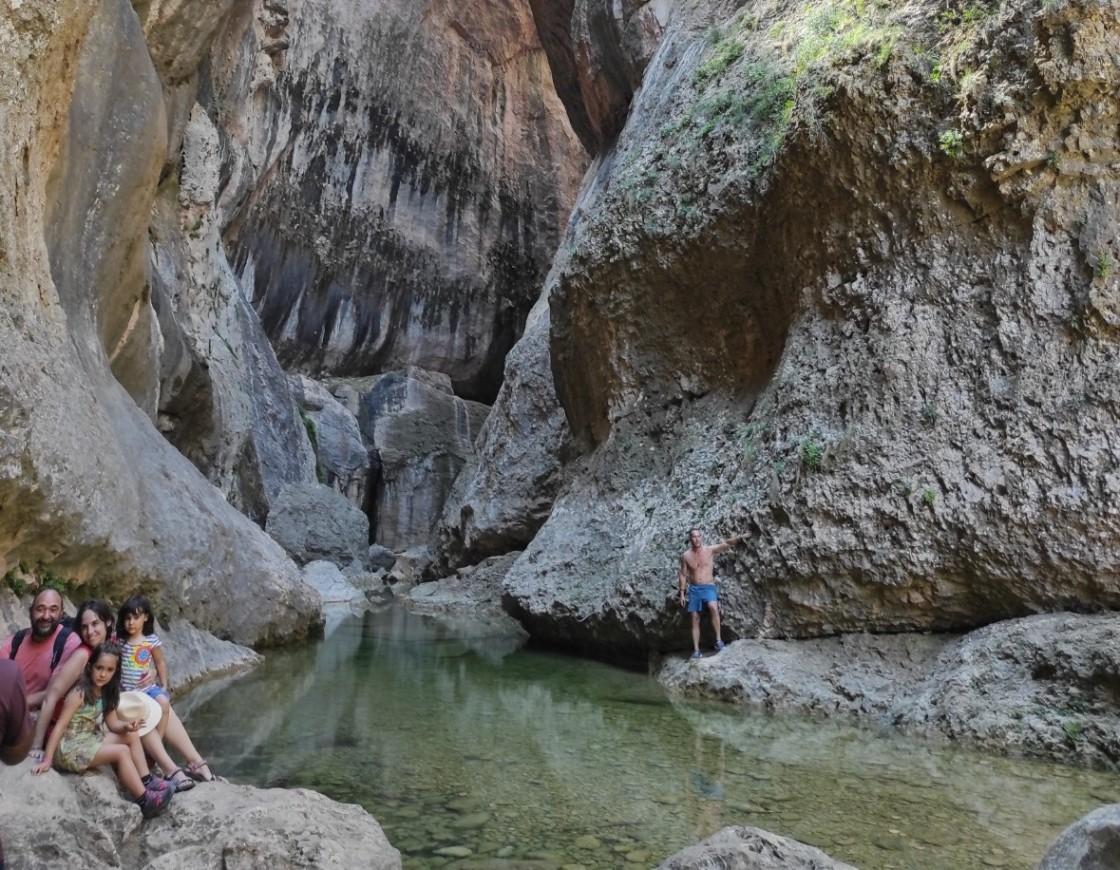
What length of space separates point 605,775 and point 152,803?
267 cm

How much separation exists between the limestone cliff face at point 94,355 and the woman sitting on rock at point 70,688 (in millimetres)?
1979

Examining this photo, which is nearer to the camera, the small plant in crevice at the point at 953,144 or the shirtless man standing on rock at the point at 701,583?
the small plant in crevice at the point at 953,144

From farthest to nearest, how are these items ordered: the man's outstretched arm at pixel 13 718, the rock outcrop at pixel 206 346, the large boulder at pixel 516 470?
the large boulder at pixel 516 470, the rock outcrop at pixel 206 346, the man's outstretched arm at pixel 13 718

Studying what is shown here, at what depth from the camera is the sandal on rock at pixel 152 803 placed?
3.49 meters

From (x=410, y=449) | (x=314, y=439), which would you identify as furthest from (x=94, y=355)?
(x=410, y=449)

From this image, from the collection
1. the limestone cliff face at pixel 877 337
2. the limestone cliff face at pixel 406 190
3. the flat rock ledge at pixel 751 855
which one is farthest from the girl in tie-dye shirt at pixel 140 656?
the limestone cliff face at pixel 406 190

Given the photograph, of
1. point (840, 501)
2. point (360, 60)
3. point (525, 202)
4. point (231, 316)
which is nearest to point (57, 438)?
point (840, 501)

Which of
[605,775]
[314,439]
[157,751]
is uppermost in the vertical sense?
[314,439]

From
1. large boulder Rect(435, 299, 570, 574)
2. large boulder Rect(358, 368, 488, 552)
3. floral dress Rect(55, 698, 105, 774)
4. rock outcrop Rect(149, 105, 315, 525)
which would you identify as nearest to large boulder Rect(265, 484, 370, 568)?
rock outcrop Rect(149, 105, 315, 525)

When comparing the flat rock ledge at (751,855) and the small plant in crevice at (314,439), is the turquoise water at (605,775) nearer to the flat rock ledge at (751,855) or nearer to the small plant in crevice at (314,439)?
the flat rock ledge at (751,855)

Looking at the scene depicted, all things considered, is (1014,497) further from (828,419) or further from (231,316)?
(231,316)

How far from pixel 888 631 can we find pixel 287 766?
17.7ft

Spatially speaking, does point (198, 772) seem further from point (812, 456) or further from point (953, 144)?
point (953, 144)

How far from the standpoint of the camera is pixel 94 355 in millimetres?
8250
